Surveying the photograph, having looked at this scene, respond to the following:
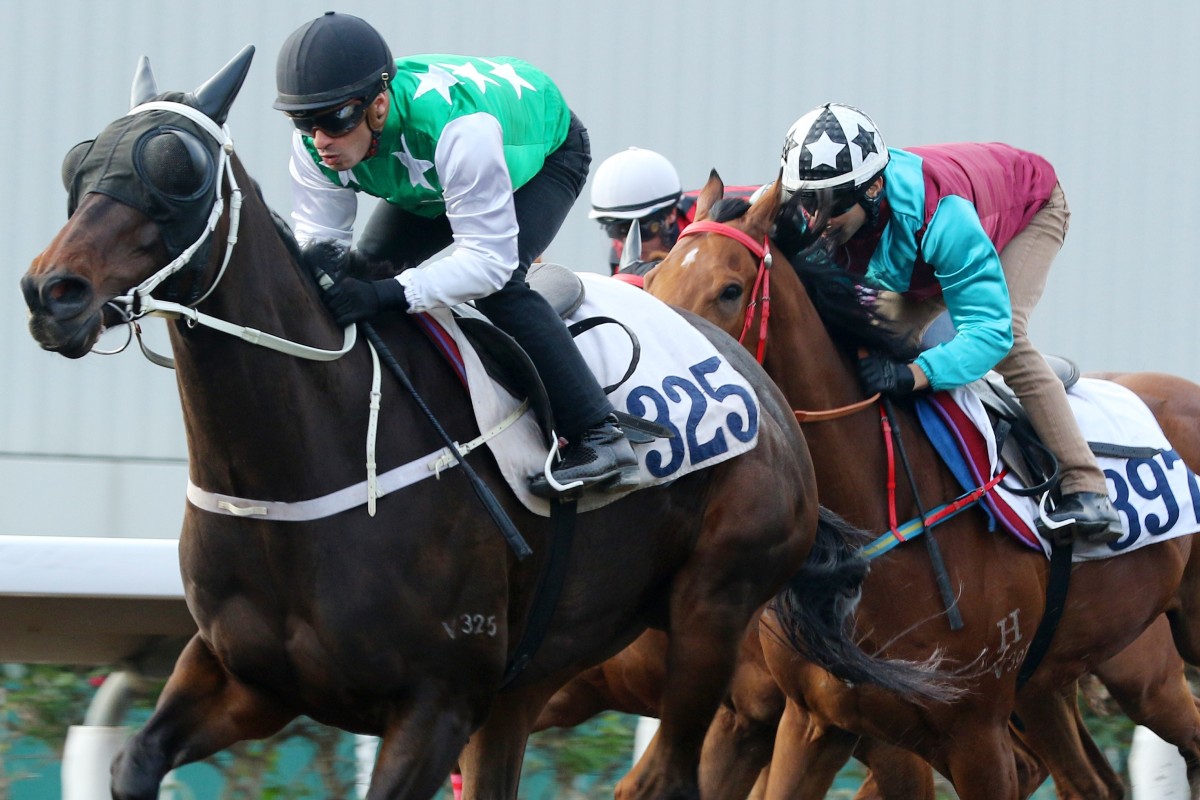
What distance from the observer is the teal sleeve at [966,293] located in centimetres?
445

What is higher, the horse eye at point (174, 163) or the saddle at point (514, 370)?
the horse eye at point (174, 163)

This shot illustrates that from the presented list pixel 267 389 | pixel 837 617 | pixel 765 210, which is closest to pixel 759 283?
pixel 765 210

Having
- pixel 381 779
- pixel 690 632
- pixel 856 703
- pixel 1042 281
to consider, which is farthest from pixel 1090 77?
pixel 381 779

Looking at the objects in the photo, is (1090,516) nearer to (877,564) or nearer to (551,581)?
(877,564)

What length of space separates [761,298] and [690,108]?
1.77 metres

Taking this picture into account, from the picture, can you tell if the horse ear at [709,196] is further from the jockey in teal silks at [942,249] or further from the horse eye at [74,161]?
the horse eye at [74,161]

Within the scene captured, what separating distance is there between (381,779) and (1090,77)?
4.31 meters

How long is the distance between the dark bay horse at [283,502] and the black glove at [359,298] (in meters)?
0.04

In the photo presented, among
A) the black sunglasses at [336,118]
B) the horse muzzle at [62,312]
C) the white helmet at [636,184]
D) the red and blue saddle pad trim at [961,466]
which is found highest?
the black sunglasses at [336,118]

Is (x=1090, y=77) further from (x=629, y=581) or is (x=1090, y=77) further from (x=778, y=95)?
(x=629, y=581)

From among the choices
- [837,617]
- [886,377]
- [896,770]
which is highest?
[886,377]

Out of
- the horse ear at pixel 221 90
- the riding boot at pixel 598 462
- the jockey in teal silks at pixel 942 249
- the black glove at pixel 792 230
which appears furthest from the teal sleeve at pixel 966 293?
the horse ear at pixel 221 90

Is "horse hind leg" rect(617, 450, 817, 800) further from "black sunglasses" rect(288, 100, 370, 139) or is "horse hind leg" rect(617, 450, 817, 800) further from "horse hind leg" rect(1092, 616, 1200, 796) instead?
"horse hind leg" rect(1092, 616, 1200, 796)

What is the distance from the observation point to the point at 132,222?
2.83m
